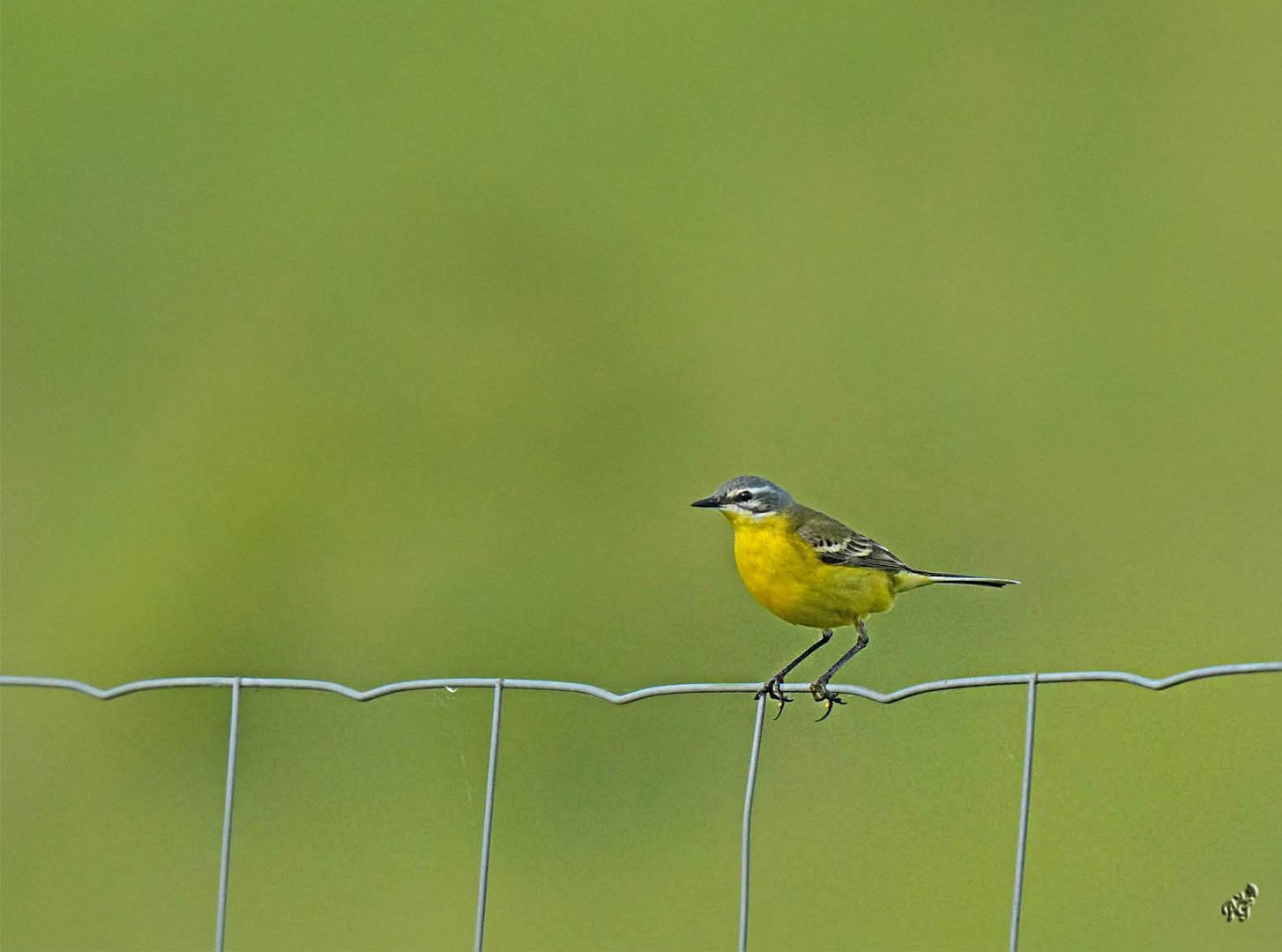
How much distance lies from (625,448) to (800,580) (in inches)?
260

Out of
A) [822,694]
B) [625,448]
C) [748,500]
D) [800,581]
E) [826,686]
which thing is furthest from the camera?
[625,448]

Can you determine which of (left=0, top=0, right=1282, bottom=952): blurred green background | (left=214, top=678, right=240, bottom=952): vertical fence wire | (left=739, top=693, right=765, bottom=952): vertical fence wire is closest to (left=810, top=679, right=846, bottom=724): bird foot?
(left=739, top=693, right=765, bottom=952): vertical fence wire

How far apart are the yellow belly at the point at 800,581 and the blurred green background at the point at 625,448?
6.66 ft

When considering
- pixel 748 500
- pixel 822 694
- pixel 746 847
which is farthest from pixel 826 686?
pixel 748 500

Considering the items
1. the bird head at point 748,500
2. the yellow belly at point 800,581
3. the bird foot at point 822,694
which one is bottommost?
the bird foot at point 822,694

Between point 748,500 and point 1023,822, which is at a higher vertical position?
point 748,500

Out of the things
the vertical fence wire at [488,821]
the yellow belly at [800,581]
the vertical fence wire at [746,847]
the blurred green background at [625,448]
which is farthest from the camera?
the blurred green background at [625,448]

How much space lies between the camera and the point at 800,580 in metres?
4.69

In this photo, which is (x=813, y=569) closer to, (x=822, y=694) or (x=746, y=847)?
(x=822, y=694)

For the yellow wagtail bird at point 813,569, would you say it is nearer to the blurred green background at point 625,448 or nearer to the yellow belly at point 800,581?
the yellow belly at point 800,581

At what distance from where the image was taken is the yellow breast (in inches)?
185

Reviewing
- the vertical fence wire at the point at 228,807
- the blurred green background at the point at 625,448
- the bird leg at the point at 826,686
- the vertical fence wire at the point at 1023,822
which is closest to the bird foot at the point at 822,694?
the bird leg at the point at 826,686

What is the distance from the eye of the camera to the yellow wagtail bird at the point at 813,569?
4.71 metres

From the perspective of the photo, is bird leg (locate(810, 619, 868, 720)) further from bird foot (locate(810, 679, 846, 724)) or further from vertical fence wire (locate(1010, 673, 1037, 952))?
vertical fence wire (locate(1010, 673, 1037, 952))
